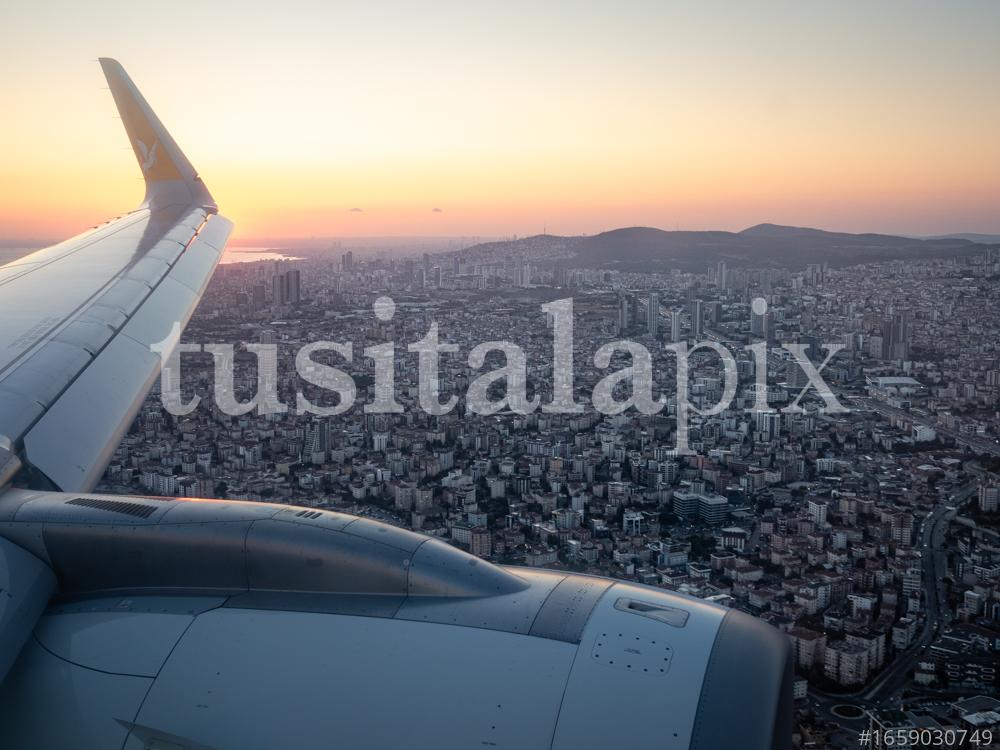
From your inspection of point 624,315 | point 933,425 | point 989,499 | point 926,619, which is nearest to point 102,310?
point 926,619

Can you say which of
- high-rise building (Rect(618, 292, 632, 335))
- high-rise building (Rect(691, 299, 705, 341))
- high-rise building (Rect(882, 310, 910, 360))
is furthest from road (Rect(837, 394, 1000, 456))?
high-rise building (Rect(618, 292, 632, 335))

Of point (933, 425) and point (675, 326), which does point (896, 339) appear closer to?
point (675, 326)

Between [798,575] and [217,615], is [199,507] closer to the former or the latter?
[217,615]

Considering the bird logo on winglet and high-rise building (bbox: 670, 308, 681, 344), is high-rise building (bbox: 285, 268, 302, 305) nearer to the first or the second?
high-rise building (bbox: 670, 308, 681, 344)

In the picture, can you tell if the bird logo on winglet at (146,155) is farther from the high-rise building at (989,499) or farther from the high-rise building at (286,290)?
the high-rise building at (286,290)

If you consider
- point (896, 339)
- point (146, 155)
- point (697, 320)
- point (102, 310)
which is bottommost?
point (896, 339)
